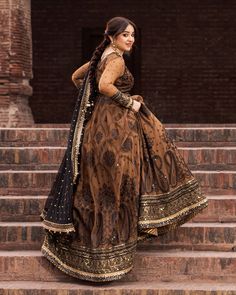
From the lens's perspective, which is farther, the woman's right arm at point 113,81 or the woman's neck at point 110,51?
the woman's neck at point 110,51

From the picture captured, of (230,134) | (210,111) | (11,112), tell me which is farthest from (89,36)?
(230,134)

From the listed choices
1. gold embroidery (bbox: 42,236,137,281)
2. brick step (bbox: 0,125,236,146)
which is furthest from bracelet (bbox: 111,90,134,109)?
brick step (bbox: 0,125,236,146)

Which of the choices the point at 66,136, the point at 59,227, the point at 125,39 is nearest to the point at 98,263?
the point at 59,227

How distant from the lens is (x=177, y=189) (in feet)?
13.5

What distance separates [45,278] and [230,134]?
2.52 m

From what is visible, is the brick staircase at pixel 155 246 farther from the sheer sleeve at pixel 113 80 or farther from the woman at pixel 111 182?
the sheer sleeve at pixel 113 80

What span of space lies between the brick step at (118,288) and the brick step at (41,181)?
3.73ft

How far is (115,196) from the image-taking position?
3914mm

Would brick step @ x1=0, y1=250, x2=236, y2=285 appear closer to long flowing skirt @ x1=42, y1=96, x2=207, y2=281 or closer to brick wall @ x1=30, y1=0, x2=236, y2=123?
long flowing skirt @ x1=42, y1=96, x2=207, y2=281

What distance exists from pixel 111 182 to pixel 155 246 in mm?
742

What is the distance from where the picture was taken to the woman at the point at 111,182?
390 centimetres

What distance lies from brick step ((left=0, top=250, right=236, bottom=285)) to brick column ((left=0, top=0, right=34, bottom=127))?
3493 millimetres

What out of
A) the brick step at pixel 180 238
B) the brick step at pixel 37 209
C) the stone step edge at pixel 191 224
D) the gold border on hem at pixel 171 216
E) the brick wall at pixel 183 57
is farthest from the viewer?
the brick wall at pixel 183 57

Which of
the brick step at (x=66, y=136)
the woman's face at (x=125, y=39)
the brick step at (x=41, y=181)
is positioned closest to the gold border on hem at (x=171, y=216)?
the brick step at (x=41, y=181)
